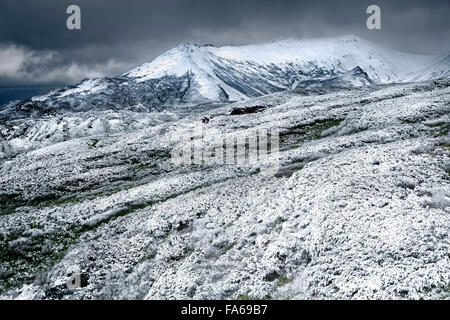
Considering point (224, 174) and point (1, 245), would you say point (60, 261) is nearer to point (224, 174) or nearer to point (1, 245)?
point (1, 245)

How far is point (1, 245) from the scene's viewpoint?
24.7 metres

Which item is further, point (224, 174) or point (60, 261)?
point (224, 174)

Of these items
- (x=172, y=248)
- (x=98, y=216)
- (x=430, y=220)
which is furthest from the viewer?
(x=98, y=216)

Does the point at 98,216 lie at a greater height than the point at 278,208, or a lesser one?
lesser
